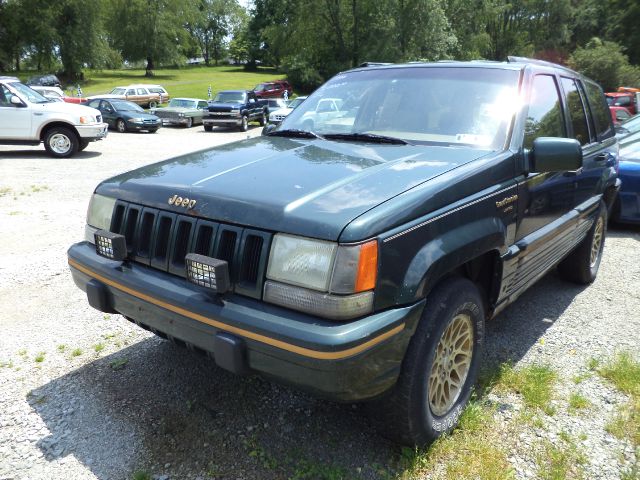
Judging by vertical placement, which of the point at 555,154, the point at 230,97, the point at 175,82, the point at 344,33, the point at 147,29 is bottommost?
the point at 555,154

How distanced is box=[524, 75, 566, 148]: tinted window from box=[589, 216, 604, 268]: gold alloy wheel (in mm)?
1445

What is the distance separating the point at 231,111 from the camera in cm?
2356

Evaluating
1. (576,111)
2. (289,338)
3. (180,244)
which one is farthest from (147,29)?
(289,338)

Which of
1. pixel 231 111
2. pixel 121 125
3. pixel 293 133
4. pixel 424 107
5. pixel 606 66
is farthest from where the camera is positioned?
pixel 606 66

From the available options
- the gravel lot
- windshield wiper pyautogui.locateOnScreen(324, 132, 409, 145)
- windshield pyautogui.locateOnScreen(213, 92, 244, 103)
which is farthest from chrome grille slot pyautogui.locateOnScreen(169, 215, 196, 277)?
windshield pyautogui.locateOnScreen(213, 92, 244, 103)

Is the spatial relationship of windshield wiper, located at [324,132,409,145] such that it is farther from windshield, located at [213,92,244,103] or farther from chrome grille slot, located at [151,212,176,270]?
windshield, located at [213,92,244,103]

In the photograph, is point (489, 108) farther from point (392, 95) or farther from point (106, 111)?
point (106, 111)

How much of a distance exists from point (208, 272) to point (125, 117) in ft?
71.3

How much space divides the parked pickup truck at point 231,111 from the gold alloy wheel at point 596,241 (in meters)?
20.4

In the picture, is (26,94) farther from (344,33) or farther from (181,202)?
(344,33)

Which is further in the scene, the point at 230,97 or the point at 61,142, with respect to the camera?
the point at 230,97

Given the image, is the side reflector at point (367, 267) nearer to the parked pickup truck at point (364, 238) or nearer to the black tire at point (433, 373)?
the parked pickup truck at point (364, 238)

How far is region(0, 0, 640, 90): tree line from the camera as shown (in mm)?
37000

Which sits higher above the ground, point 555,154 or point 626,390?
point 555,154
